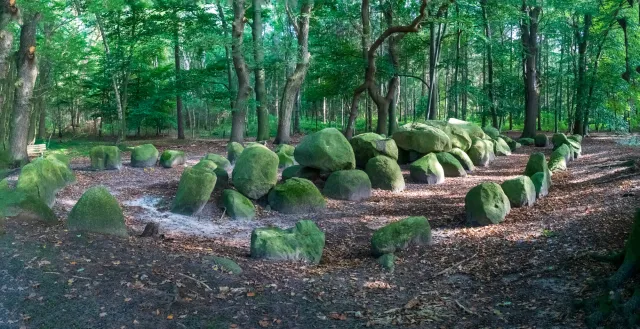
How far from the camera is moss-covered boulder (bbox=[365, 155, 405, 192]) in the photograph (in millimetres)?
11906

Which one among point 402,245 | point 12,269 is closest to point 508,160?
point 402,245

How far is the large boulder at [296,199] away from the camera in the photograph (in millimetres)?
9922

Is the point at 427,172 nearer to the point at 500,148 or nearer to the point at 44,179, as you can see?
the point at 500,148

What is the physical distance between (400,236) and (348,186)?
3993 mm

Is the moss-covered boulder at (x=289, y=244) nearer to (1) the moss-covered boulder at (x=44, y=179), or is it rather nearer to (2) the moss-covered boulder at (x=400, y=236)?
(2) the moss-covered boulder at (x=400, y=236)

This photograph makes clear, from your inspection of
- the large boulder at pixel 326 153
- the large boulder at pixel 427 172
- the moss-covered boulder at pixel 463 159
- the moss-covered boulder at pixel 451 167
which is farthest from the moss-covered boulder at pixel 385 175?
the moss-covered boulder at pixel 463 159

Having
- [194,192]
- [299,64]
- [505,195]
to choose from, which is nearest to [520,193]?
[505,195]

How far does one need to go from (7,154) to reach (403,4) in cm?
1580

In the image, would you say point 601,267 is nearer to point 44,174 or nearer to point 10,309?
point 10,309

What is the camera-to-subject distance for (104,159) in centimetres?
1347

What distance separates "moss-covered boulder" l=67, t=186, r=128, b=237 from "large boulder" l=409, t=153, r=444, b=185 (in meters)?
8.11

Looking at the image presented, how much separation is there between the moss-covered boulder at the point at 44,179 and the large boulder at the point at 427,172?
8.00 meters

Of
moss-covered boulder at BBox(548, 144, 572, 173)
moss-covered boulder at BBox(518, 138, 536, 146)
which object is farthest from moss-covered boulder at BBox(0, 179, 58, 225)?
moss-covered boulder at BBox(518, 138, 536, 146)

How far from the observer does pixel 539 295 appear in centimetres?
485
